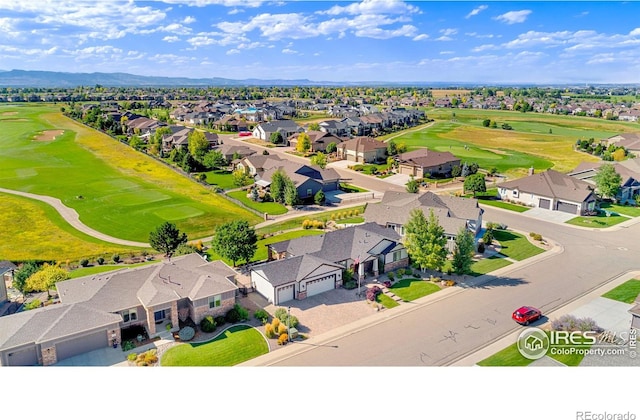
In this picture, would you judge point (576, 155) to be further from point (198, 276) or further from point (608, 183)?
point (198, 276)

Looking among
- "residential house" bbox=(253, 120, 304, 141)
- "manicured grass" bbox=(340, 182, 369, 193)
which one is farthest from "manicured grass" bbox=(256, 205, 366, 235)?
"residential house" bbox=(253, 120, 304, 141)

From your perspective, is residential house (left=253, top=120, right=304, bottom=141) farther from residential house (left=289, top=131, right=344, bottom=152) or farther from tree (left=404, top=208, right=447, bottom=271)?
tree (left=404, top=208, right=447, bottom=271)

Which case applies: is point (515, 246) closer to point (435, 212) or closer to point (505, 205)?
point (435, 212)

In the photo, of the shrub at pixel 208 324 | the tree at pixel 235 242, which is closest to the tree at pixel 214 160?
the tree at pixel 235 242

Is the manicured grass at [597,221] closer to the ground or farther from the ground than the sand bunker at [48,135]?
closer to the ground

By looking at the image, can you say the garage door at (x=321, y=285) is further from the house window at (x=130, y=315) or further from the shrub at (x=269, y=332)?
the house window at (x=130, y=315)

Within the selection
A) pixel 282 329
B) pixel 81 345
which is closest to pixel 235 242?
pixel 282 329
